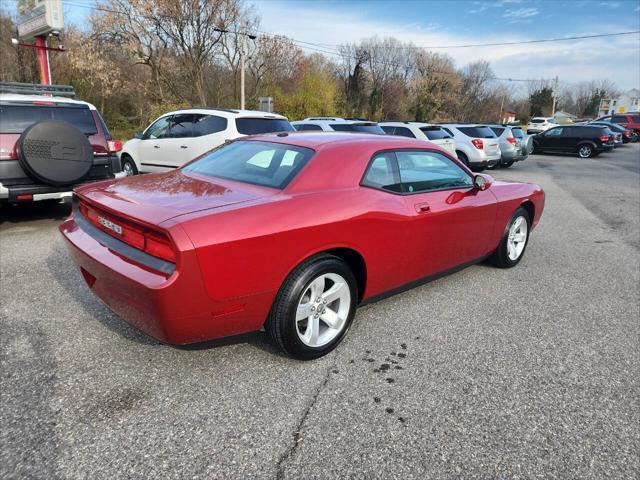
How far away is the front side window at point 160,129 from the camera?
852cm

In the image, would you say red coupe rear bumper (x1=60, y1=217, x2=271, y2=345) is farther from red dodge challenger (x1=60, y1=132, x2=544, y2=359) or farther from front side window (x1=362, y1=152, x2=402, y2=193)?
front side window (x1=362, y1=152, x2=402, y2=193)

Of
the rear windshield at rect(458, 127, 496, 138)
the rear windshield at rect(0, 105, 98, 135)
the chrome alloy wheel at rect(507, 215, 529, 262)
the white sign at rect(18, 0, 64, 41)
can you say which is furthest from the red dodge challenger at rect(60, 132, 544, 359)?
the white sign at rect(18, 0, 64, 41)

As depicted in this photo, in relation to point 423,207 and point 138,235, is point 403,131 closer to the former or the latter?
point 423,207

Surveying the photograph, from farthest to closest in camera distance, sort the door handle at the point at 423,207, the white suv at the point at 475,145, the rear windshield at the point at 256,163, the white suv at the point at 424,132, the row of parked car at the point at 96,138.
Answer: the white suv at the point at 475,145, the white suv at the point at 424,132, the row of parked car at the point at 96,138, the door handle at the point at 423,207, the rear windshield at the point at 256,163

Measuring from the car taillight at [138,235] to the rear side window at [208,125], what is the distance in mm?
5171

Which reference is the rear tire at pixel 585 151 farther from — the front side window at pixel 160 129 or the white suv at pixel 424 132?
the front side window at pixel 160 129

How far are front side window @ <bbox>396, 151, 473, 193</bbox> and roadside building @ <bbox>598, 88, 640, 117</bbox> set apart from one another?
100 meters

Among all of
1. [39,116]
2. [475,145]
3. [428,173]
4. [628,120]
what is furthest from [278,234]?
[628,120]

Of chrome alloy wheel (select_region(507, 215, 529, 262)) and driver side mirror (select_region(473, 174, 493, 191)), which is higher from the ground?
driver side mirror (select_region(473, 174, 493, 191))

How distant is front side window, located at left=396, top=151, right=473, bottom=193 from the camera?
3.58m

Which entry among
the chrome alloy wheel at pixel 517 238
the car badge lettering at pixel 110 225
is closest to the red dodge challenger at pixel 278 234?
the car badge lettering at pixel 110 225

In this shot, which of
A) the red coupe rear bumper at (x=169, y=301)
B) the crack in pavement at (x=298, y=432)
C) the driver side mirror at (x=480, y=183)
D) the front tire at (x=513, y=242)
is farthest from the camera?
the front tire at (x=513, y=242)

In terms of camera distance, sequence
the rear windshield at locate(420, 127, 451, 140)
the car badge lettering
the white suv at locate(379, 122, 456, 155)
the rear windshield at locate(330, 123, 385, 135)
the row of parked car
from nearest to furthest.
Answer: the car badge lettering < the row of parked car < the rear windshield at locate(330, 123, 385, 135) < the white suv at locate(379, 122, 456, 155) < the rear windshield at locate(420, 127, 451, 140)

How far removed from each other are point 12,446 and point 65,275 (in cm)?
246
